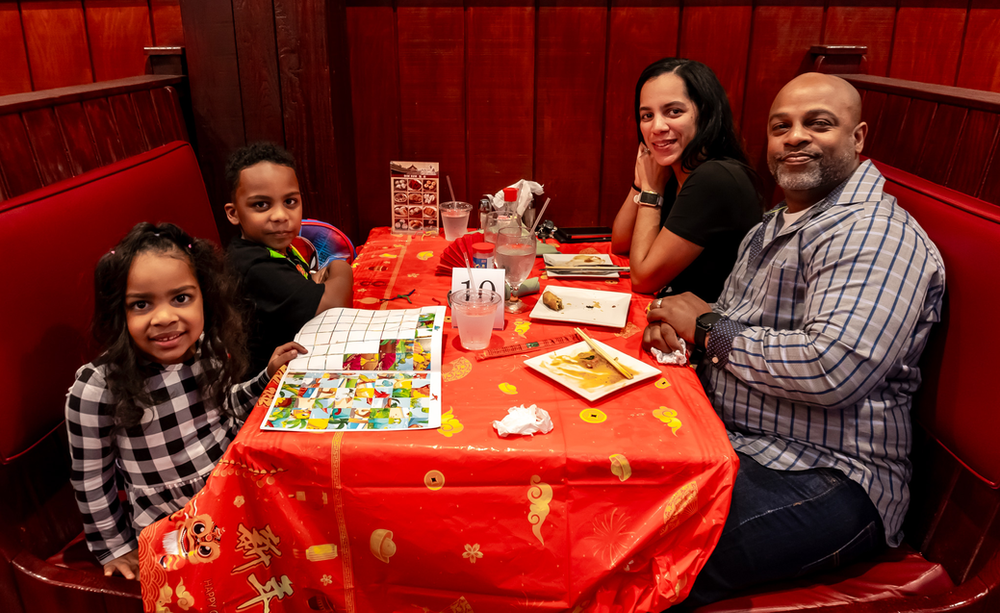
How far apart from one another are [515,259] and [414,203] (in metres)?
0.86

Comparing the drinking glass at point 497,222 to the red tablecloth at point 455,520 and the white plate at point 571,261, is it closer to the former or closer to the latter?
the white plate at point 571,261

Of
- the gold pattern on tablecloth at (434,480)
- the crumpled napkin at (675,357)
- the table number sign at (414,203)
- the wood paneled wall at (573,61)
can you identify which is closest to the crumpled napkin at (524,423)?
the gold pattern on tablecloth at (434,480)

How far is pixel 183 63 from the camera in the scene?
89.6 inches

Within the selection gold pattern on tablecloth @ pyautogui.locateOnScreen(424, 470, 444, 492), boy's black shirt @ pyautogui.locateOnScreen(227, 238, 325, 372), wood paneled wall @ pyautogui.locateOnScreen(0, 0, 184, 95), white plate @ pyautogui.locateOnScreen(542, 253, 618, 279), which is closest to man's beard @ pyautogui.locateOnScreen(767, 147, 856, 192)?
white plate @ pyautogui.locateOnScreen(542, 253, 618, 279)

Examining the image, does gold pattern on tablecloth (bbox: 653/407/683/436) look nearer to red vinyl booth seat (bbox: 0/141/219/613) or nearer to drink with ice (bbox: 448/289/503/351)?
drink with ice (bbox: 448/289/503/351)

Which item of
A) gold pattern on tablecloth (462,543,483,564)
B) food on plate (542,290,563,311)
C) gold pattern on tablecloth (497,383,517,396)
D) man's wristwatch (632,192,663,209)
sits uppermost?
man's wristwatch (632,192,663,209)

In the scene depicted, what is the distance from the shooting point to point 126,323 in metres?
1.30

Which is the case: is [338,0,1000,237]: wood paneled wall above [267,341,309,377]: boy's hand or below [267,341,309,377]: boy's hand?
above

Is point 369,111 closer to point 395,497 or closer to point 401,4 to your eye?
point 401,4

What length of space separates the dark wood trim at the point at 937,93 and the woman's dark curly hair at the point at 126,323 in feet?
5.96

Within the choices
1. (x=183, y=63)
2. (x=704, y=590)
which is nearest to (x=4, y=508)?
(x=704, y=590)

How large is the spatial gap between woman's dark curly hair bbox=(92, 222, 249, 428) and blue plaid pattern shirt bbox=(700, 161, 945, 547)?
109cm

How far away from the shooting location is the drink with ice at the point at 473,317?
141 cm

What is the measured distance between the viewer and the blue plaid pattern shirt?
4.09ft
